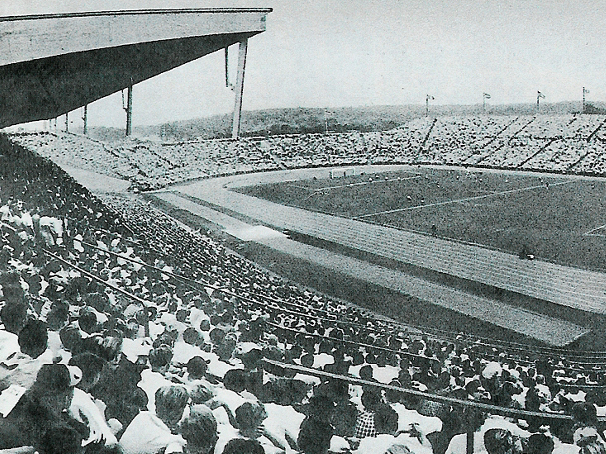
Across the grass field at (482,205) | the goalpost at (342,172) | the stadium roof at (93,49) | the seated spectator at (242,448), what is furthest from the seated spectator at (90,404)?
the goalpost at (342,172)

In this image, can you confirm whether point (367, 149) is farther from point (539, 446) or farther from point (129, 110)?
point (539, 446)

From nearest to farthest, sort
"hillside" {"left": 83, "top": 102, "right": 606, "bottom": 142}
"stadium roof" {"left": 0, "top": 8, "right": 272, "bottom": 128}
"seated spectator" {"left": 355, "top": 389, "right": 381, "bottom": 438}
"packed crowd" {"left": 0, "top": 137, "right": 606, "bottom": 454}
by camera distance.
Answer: "packed crowd" {"left": 0, "top": 137, "right": 606, "bottom": 454}
"seated spectator" {"left": 355, "top": 389, "right": 381, "bottom": 438}
"stadium roof" {"left": 0, "top": 8, "right": 272, "bottom": 128}
"hillside" {"left": 83, "top": 102, "right": 606, "bottom": 142}

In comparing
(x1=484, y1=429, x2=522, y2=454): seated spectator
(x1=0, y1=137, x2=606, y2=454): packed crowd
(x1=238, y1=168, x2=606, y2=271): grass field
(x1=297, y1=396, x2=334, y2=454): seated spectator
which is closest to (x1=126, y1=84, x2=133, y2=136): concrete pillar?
(x1=0, y1=137, x2=606, y2=454): packed crowd

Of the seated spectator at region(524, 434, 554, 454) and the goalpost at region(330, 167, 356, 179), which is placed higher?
the seated spectator at region(524, 434, 554, 454)

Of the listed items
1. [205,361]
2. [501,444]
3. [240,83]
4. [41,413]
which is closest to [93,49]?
[240,83]

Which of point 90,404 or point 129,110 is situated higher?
point 129,110

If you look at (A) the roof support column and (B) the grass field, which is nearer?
(A) the roof support column

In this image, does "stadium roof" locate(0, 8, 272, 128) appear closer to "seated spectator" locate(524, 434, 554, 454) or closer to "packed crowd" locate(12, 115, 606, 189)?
"packed crowd" locate(12, 115, 606, 189)
